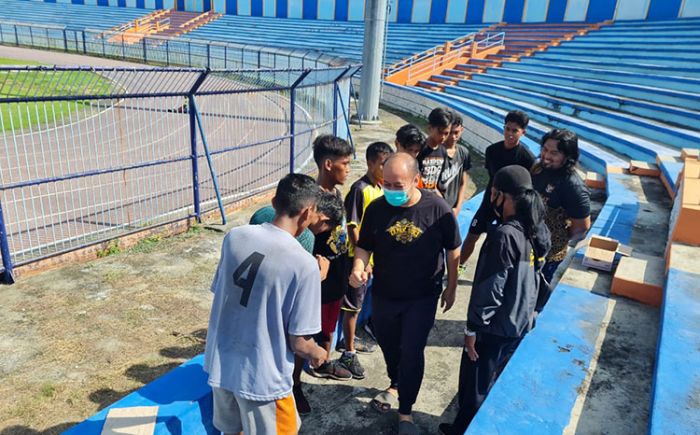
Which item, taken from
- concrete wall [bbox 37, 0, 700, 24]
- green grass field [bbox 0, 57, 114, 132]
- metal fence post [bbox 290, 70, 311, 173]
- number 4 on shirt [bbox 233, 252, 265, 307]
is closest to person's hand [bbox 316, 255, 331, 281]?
number 4 on shirt [bbox 233, 252, 265, 307]

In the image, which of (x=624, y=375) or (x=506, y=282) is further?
(x=624, y=375)

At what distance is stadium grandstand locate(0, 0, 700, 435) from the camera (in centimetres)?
285

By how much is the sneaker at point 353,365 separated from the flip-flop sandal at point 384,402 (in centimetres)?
36

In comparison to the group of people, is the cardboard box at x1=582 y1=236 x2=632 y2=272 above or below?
below

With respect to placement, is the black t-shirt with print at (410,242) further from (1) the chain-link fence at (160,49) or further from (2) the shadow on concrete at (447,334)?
(1) the chain-link fence at (160,49)

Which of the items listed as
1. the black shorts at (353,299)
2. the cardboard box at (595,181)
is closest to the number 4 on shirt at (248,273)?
the black shorts at (353,299)

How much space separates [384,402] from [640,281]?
2167 millimetres

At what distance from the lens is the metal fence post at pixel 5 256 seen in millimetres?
4848

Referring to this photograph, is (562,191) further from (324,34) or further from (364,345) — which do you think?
(324,34)

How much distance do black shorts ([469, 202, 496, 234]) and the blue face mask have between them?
3.60 ft

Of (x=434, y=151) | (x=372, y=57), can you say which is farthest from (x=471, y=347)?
(x=372, y=57)

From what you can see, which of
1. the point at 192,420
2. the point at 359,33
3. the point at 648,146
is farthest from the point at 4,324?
the point at 359,33

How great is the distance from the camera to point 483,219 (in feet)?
12.7

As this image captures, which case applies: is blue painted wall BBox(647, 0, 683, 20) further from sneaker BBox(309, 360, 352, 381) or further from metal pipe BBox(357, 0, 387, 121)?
sneaker BBox(309, 360, 352, 381)
